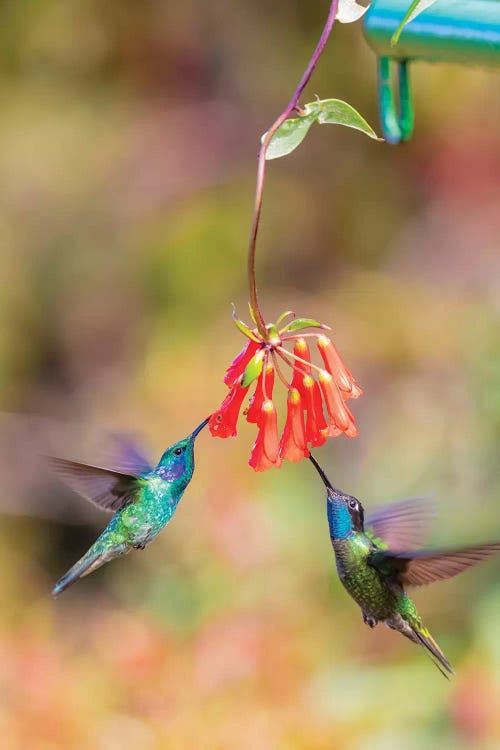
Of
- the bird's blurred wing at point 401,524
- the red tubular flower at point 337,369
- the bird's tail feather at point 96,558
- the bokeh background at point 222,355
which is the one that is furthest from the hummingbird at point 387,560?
the bokeh background at point 222,355

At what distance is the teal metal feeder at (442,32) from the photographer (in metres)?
1.24

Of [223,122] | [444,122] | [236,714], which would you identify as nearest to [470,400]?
[236,714]

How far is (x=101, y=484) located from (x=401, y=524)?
515 mm

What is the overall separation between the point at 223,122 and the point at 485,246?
1.59 metres

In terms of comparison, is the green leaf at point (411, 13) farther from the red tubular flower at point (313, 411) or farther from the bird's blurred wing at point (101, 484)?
the bird's blurred wing at point (101, 484)

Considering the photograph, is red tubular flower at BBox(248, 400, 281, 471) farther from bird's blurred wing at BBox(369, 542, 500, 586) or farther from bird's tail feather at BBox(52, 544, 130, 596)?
bird's tail feather at BBox(52, 544, 130, 596)

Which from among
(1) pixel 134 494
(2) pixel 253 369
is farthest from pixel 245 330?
Answer: (1) pixel 134 494

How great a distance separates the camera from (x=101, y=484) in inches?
67.2

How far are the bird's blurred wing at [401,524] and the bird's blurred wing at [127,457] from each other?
0.40 meters

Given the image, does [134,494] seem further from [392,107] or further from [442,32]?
[442,32]

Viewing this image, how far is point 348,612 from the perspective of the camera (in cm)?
395

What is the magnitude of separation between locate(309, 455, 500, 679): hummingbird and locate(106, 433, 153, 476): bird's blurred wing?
0.37 meters

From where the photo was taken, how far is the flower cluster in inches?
50.9

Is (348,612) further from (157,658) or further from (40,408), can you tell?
(40,408)
